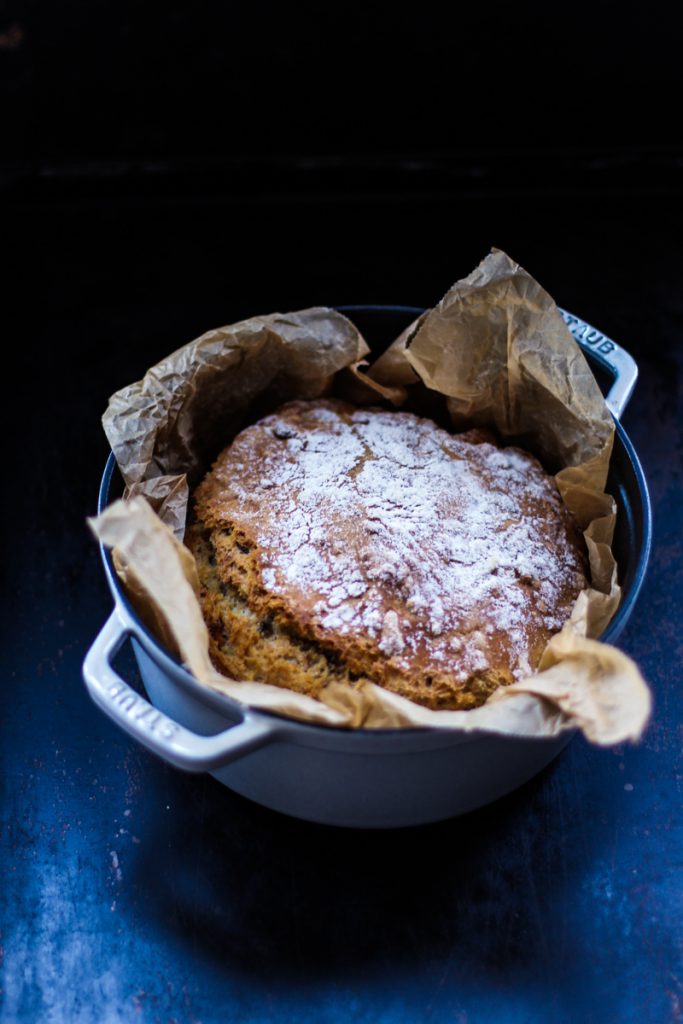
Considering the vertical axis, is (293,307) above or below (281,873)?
above

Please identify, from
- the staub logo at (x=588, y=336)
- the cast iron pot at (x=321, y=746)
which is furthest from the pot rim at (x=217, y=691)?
the staub logo at (x=588, y=336)

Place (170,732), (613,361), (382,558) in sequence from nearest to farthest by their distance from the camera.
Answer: (170,732)
(382,558)
(613,361)

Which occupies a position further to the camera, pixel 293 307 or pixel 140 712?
pixel 293 307

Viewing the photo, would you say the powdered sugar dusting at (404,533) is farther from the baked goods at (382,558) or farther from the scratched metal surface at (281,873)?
the scratched metal surface at (281,873)

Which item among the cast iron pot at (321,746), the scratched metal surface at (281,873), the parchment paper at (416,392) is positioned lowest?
the scratched metal surface at (281,873)

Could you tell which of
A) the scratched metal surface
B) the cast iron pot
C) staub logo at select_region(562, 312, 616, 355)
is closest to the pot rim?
the cast iron pot

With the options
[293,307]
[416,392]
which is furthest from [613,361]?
[293,307]

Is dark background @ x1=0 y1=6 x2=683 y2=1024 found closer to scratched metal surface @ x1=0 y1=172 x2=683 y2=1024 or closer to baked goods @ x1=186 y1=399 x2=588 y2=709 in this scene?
scratched metal surface @ x1=0 y1=172 x2=683 y2=1024

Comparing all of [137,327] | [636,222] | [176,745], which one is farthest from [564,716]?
[636,222]

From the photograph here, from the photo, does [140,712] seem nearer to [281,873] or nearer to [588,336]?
[281,873]
